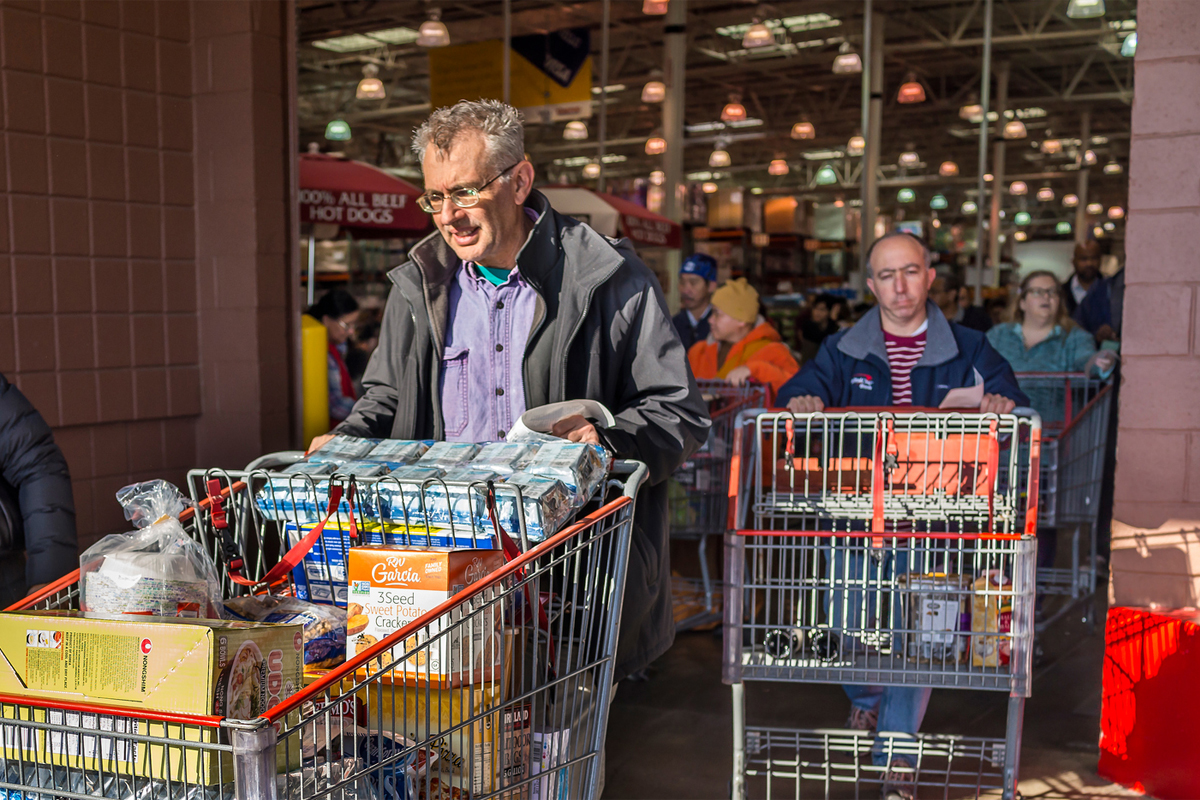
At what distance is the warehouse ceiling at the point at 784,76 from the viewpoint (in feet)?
54.3

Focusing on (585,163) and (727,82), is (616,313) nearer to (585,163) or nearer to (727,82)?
(727,82)

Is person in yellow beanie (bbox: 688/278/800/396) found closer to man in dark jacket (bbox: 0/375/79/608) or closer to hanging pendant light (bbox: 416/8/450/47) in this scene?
man in dark jacket (bbox: 0/375/79/608)

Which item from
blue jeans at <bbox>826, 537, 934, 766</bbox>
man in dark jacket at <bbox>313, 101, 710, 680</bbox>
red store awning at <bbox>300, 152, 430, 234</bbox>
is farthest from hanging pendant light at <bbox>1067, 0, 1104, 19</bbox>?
man in dark jacket at <bbox>313, 101, 710, 680</bbox>

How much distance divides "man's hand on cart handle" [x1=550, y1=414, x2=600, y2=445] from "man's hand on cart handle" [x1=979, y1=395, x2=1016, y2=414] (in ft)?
5.67

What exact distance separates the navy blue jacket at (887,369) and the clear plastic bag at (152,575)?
2.36 metres

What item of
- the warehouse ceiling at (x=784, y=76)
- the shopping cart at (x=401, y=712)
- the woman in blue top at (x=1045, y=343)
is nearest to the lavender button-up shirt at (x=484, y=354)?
the shopping cart at (x=401, y=712)

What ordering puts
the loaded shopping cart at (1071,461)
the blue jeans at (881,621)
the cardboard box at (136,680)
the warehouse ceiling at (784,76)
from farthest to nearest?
the warehouse ceiling at (784,76), the loaded shopping cart at (1071,461), the blue jeans at (881,621), the cardboard box at (136,680)

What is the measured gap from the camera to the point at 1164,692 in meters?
3.41

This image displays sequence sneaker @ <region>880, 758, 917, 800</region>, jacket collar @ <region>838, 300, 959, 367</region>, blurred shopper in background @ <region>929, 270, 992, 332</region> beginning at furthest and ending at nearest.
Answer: blurred shopper in background @ <region>929, 270, 992, 332</region>
jacket collar @ <region>838, 300, 959, 367</region>
sneaker @ <region>880, 758, 917, 800</region>

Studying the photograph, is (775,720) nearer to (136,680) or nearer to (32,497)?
(32,497)

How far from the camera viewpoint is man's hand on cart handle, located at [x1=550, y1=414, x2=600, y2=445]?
2061mm

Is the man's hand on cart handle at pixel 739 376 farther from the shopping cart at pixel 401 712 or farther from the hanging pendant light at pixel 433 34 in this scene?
the hanging pendant light at pixel 433 34

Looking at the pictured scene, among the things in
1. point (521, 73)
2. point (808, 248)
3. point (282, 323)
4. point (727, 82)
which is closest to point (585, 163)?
point (727, 82)

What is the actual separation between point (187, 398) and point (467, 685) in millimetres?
4011
